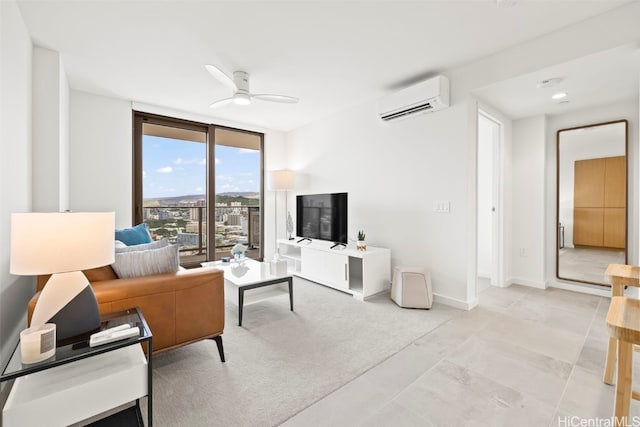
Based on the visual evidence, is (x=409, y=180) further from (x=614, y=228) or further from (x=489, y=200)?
(x=614, y=228)

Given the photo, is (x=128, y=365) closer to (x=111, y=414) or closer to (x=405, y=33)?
(x=111, y=414)

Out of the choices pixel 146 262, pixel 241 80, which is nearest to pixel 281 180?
pixel 241 80

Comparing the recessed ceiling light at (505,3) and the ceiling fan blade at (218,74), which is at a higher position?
the recessed ceiling light at (505,3)

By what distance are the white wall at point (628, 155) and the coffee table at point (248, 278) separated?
11.3ft

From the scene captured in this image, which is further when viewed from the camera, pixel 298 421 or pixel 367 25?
pixel 367 25

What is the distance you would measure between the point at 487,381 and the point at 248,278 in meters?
2.03

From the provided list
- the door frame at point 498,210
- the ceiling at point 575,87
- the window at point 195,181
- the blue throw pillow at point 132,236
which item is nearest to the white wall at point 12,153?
the blue throw pillow at point 132,236

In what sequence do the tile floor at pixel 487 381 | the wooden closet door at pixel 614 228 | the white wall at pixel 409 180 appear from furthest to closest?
the wooden closet door at pixel 614 228 < the white wall at pixel 409 180 < the tile floor at pixel 487 381

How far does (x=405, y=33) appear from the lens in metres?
2.32

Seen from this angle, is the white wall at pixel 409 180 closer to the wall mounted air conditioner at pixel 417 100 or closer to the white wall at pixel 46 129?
the wall mounted air conditioner at pixel 417 100

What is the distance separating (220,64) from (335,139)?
205 centimetres

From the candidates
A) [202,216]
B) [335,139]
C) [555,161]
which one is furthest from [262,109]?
[555,161]

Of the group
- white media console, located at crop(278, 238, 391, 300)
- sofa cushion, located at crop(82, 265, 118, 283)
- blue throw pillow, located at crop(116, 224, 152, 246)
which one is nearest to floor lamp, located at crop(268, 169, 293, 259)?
white media console, located at crop(278, 238, 391, 300)

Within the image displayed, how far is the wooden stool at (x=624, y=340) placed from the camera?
43.6 inches
